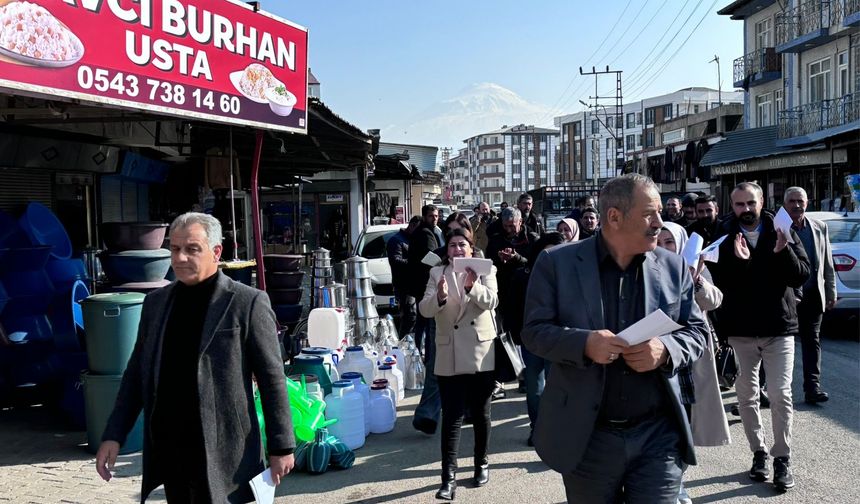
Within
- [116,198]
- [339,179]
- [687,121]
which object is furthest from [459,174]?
[116,198]

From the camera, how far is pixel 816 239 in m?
7.17

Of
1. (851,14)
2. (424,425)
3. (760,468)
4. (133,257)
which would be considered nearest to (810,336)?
(760,468)

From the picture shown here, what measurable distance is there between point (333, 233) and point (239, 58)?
1693 cm

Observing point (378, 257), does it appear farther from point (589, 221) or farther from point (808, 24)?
point (808, 24)

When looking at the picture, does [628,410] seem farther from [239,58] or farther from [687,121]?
[687,121]

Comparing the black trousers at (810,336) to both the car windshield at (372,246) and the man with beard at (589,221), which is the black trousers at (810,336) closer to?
the man with beard at (589,221)

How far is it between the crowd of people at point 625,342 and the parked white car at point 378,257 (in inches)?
260

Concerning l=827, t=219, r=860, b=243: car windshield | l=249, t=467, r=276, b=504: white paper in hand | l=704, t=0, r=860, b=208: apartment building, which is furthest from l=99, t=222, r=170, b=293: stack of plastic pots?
l=704, t=0, r=860, b=208: apartment building

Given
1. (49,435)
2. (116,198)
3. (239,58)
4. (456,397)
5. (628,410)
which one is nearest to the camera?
(628,410)

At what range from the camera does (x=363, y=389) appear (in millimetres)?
6578

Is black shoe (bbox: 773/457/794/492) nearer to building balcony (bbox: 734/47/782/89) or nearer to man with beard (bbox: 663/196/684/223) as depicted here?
man with beard (bbox: 663/196/684/223)

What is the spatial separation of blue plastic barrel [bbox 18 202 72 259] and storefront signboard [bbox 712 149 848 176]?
21.7m

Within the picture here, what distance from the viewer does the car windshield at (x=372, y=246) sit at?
14.3 meters

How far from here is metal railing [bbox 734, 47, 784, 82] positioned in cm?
3141
